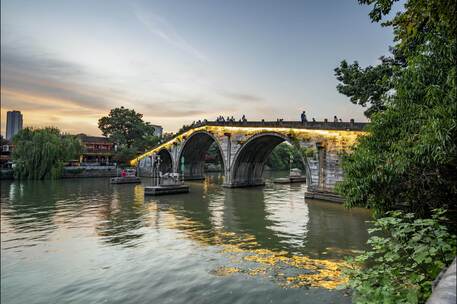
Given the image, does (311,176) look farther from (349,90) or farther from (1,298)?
(1,298)

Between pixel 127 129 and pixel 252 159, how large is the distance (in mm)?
40115

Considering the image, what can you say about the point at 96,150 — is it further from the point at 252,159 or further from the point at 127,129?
the point at 252,159

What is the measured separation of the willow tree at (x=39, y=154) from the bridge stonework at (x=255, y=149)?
14514 mm

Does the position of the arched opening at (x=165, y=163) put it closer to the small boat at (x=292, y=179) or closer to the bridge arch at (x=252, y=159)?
the small boat at (x=292, y=179)

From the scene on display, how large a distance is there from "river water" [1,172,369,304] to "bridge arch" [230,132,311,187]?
14.9 metres

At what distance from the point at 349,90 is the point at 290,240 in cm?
1292

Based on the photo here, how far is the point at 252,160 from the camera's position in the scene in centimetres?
4094

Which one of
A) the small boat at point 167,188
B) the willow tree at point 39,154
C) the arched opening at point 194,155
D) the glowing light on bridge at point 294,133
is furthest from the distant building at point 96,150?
the small boat at point 167,188

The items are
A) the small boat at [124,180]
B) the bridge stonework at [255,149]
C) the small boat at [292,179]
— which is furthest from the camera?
the small boat at [292,179]

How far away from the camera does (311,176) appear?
29438 millimetres

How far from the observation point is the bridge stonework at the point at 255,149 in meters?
→ 27.7

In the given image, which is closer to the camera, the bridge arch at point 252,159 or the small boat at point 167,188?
the small boat at point 167,188

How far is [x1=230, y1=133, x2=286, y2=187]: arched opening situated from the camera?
37875 mm

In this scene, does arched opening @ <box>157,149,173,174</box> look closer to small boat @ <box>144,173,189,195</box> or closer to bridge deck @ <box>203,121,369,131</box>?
bridge deck @ <box>203,121,369,131</box>
